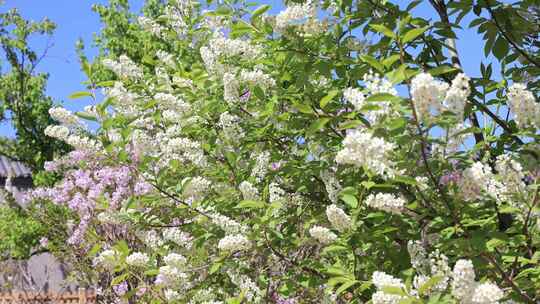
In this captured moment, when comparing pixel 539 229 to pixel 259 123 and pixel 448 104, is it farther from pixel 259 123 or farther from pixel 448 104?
pixel 259 123

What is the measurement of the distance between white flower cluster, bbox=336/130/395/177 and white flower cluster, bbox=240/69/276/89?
0.84 m

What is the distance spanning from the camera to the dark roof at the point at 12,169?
15000 millimetres

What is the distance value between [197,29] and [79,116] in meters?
0.84

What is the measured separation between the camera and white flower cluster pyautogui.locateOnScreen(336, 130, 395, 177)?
186cm

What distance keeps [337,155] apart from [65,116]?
1682mm

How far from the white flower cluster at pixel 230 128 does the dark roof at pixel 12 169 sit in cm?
1312

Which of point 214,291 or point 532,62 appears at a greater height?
point 532,62

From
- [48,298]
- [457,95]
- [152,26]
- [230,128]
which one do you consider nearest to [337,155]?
[457,95]

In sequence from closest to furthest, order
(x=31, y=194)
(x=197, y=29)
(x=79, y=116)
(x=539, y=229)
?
(x=539, y=229)
(x=79, y=116)
(x=197, y=29)
(x=31, y=194)

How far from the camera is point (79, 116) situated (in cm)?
312

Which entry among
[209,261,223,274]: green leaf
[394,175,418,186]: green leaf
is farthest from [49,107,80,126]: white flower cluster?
[394,175,418,186]: green leaf

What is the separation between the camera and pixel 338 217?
2.23m

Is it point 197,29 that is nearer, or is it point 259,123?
point 259,123

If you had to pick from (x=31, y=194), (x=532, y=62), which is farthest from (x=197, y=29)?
(x=31, y=194)
